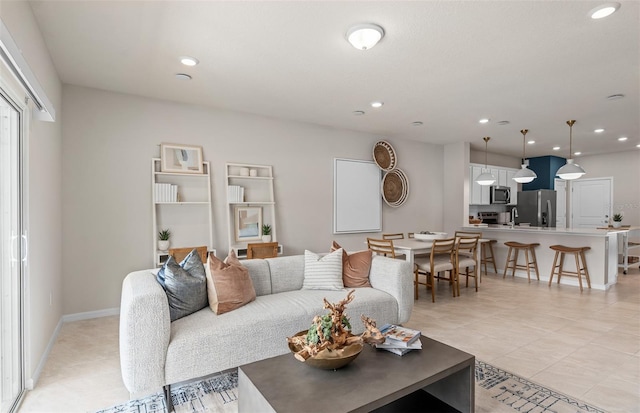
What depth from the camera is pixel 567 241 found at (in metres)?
5.73

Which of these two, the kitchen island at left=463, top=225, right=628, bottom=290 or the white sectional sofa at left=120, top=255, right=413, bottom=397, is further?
the kitchen island at left=463, top=225, right=628, bottom=290

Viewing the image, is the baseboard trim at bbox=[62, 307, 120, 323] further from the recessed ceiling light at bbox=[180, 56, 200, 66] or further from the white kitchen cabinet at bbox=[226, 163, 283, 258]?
the recessed ceiling light at bbox=[180, 56, 200, 66]

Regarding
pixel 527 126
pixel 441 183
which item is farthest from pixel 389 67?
pixel 441 183

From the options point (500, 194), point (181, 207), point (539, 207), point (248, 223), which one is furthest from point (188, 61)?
point (539, 207)

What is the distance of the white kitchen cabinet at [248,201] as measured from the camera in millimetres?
4754

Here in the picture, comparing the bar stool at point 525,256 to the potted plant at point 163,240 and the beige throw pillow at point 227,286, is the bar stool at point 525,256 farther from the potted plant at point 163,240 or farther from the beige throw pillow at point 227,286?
the potted plant at point 163,240

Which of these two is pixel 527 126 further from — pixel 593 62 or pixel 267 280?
pixel 267 280

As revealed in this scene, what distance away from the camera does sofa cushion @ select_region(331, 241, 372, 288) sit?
3330mm

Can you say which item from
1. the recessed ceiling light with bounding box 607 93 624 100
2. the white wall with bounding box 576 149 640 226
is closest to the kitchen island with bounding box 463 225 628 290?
the recessed ceiling light with bounding box 607 93 624 100

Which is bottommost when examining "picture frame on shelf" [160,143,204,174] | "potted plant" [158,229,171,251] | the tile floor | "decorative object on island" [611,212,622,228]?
the tile floor

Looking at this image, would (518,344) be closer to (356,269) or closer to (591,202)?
(356,269)

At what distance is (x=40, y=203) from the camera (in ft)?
9.24

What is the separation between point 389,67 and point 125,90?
3037 millimetres

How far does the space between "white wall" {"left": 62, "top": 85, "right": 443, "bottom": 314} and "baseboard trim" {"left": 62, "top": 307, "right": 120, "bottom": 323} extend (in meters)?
0.06
